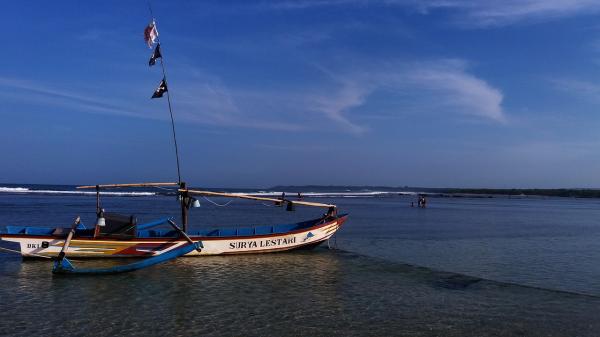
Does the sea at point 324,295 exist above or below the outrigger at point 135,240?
below

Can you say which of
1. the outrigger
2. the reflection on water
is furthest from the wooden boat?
the reflection on water

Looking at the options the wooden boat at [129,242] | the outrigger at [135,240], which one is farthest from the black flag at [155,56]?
the wooden boat at [129,242]

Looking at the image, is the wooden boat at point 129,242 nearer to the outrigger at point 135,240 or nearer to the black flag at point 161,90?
the outrigger at point 135,240

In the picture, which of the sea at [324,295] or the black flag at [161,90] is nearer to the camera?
the sea at [324,295]

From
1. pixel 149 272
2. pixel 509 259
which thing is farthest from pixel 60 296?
pixel 509 259

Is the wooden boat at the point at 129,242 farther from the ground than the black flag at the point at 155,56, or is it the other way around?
the black flag at the point at 155,56

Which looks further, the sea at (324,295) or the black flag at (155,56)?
the black flag at (155,56)

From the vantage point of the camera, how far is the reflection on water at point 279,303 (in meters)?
9.83

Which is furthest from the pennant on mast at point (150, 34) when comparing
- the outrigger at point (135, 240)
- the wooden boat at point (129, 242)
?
the wooden boat at point (129, 242)

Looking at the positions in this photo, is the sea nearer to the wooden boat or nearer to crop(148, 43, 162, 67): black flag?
the wooden boat

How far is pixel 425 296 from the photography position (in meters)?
12.9

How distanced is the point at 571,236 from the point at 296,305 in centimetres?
2158

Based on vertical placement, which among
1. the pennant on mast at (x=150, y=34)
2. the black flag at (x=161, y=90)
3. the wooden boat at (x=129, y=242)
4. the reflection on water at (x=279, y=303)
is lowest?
the reflection on water at (x=279, y=303)

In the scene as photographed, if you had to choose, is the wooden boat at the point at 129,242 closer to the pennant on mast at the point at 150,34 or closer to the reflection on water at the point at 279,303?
the reflection on water at the point at 279,303
